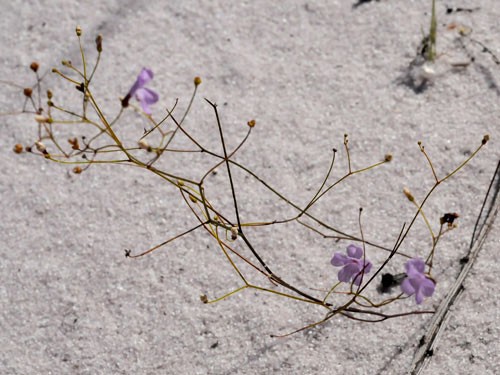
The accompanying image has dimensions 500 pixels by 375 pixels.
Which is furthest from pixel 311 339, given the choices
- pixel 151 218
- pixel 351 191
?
pixel 151 218

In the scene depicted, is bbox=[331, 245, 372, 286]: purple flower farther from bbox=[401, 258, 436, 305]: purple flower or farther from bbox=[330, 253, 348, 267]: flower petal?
bbox=[401, 258, 436, 305]: purple flower

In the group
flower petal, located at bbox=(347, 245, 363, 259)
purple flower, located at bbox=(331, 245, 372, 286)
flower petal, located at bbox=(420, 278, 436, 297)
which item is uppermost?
flower petal, located at bbox=(347, 245, 363, 259)

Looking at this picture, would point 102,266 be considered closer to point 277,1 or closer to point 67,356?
point 67,356

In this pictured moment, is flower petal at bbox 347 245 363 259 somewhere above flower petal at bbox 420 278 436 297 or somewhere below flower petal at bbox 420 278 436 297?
above

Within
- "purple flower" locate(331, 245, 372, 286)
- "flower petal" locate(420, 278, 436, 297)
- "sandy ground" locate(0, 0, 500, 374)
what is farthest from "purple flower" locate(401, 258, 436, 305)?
"sandy ground" locate(0, 0, 500, 374)

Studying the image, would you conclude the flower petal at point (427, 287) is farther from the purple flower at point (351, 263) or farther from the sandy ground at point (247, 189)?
the sandy ground at point (247, 189)

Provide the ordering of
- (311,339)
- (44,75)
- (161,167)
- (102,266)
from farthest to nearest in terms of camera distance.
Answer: (44,75) → (161,167) → (102,266) → (311,339)
